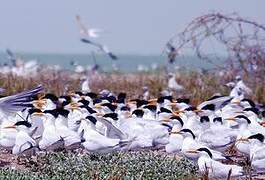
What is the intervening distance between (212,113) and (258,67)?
4220 mm

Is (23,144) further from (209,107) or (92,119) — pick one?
(209,107)

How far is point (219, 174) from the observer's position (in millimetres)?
8250

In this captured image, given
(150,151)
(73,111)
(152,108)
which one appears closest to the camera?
(150,151)

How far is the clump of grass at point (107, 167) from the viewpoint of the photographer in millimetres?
8141

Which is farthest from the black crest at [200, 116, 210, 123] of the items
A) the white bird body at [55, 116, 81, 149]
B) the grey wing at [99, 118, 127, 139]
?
the white bird body at [55, 116, 81, 149]

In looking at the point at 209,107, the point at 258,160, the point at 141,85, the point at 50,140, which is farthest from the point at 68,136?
the point at 141,85

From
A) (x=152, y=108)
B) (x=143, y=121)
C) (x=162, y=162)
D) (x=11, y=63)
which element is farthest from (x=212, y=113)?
(x=11, y=63)

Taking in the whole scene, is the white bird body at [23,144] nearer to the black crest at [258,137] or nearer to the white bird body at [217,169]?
the white bird body at [217,169]

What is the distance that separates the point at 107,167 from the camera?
8656 mm

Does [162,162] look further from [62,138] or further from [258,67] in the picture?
[258,67]

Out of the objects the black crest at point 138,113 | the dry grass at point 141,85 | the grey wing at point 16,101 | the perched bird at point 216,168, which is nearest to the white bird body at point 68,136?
the grey wing at point 16,101

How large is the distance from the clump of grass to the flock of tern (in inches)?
5.3

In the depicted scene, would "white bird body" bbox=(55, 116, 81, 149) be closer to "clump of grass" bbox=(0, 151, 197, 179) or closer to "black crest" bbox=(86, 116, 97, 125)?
"clump of grass" bbox=(0, 151, 197, 179)

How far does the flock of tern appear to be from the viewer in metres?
8.94
